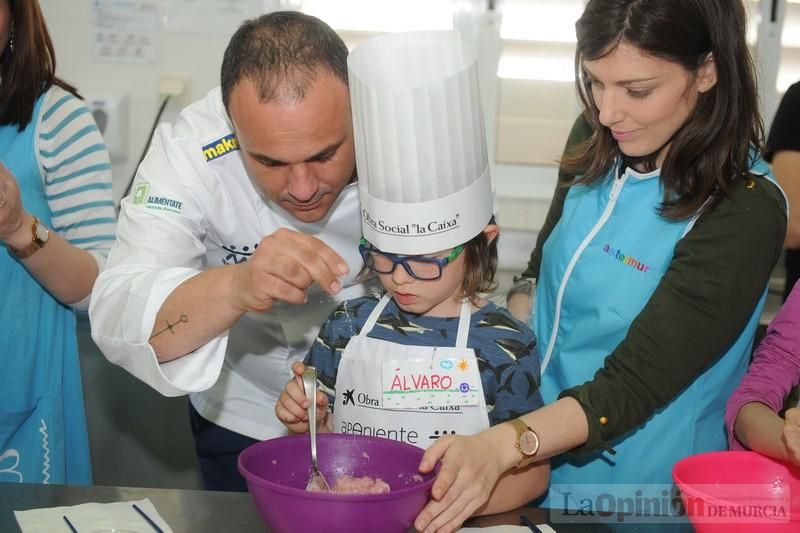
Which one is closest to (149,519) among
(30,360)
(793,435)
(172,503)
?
(172,503)

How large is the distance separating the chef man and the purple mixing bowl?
210 millimetres

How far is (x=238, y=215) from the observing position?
171cm

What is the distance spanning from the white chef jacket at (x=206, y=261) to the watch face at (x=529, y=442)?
479 mm

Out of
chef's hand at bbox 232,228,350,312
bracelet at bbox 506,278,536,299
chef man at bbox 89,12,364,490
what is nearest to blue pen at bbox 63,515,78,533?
chef man at bbox 89,12,364,490

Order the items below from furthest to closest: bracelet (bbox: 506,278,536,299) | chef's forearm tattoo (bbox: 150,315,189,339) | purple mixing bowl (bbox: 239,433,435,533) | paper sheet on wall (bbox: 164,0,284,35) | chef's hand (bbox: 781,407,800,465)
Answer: paper sheet on wall (bbox: 164,0,284,35) → bracelet (bbox: 506,278,536,299) → chef's forearm tattoo (bbox: 150,315,189,339) → chef's hand (bbox: 781,407,800,465) → purple mixing bowl (bbox: 239,433,435,533)

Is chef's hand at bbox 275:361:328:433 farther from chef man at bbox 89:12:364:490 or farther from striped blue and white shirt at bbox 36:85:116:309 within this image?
striped blue and white shirt at bbox 36:85:116:309

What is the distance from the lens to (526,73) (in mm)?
2812

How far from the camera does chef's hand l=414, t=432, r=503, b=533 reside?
1.17m

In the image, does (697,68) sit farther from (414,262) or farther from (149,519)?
(149,519)

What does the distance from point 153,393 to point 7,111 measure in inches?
35.9

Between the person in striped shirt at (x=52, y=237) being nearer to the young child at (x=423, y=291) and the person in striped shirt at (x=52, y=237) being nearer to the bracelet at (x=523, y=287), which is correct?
the young child at (x=423, y=291)

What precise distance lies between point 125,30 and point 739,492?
2332mm

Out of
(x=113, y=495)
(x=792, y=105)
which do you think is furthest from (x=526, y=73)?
(x=113, y=495)

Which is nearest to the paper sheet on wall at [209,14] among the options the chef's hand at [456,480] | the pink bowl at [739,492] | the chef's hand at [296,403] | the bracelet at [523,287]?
the bracelet at [523,287]
